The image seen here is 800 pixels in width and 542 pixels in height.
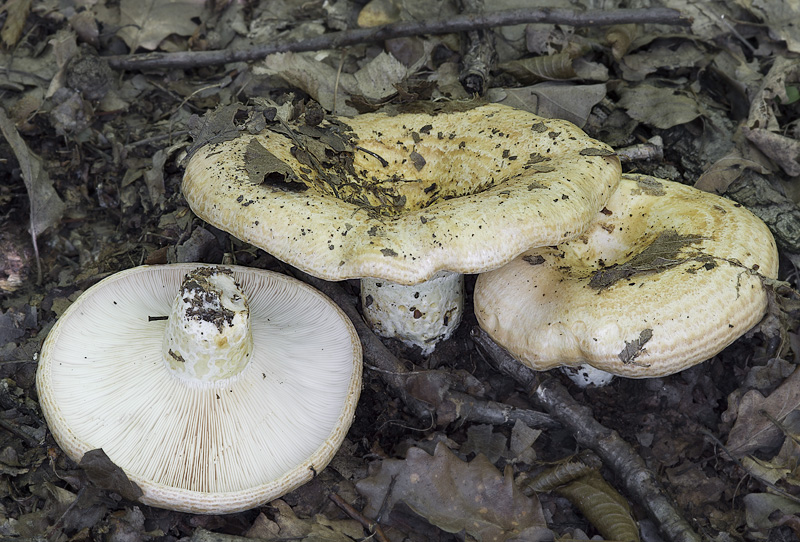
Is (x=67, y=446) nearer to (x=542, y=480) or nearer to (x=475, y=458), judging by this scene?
(x=475, y=458)

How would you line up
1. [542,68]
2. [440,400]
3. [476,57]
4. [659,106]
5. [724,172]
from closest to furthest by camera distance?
[440,400] < [724,172] < [659,106] < [542,68] < [476,57]

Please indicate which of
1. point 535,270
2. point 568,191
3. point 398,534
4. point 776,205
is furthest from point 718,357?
point 398,534

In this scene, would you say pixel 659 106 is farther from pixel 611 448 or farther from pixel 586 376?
pixel 611 448

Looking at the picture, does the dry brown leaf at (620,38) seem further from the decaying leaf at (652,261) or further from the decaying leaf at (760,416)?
the decaying leaf at (760,416)

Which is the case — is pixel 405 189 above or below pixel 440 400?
above

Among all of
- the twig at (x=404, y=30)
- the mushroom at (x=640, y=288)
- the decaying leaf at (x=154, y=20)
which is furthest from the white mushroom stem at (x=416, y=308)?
the decaying leaf at (x=154, y=20)

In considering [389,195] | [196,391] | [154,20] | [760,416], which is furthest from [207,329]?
[154,20]
